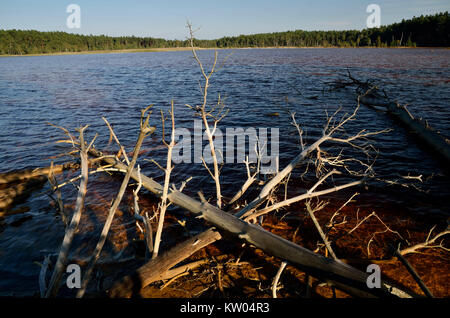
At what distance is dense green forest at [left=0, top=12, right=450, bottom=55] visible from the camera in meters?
86.3

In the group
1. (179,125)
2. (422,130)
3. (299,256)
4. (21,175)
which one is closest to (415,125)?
(422,130)

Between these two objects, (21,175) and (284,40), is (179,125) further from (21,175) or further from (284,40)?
(284,40)

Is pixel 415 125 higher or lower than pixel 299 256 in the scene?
higher

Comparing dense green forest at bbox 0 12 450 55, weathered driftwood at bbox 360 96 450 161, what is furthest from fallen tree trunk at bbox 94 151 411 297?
dense green forest at bbox 0 12 450 55

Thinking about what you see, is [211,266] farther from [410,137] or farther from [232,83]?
[232,83]

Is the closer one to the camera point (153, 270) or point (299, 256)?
point (299, 256)

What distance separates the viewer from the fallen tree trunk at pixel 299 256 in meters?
2.99

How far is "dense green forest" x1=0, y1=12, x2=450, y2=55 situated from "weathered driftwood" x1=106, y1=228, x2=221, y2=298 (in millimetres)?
83700

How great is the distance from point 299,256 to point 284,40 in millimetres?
176961

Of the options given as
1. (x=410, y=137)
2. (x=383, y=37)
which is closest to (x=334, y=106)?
(x=410, y=137)

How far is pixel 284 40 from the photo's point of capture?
157375 millimetres

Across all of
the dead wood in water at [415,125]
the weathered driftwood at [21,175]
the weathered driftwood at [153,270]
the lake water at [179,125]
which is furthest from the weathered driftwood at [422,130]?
the weathered driftwood at [21,175]

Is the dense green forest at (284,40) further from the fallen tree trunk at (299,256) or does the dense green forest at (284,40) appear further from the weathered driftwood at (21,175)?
the fallen tree trunk at (299,256)
